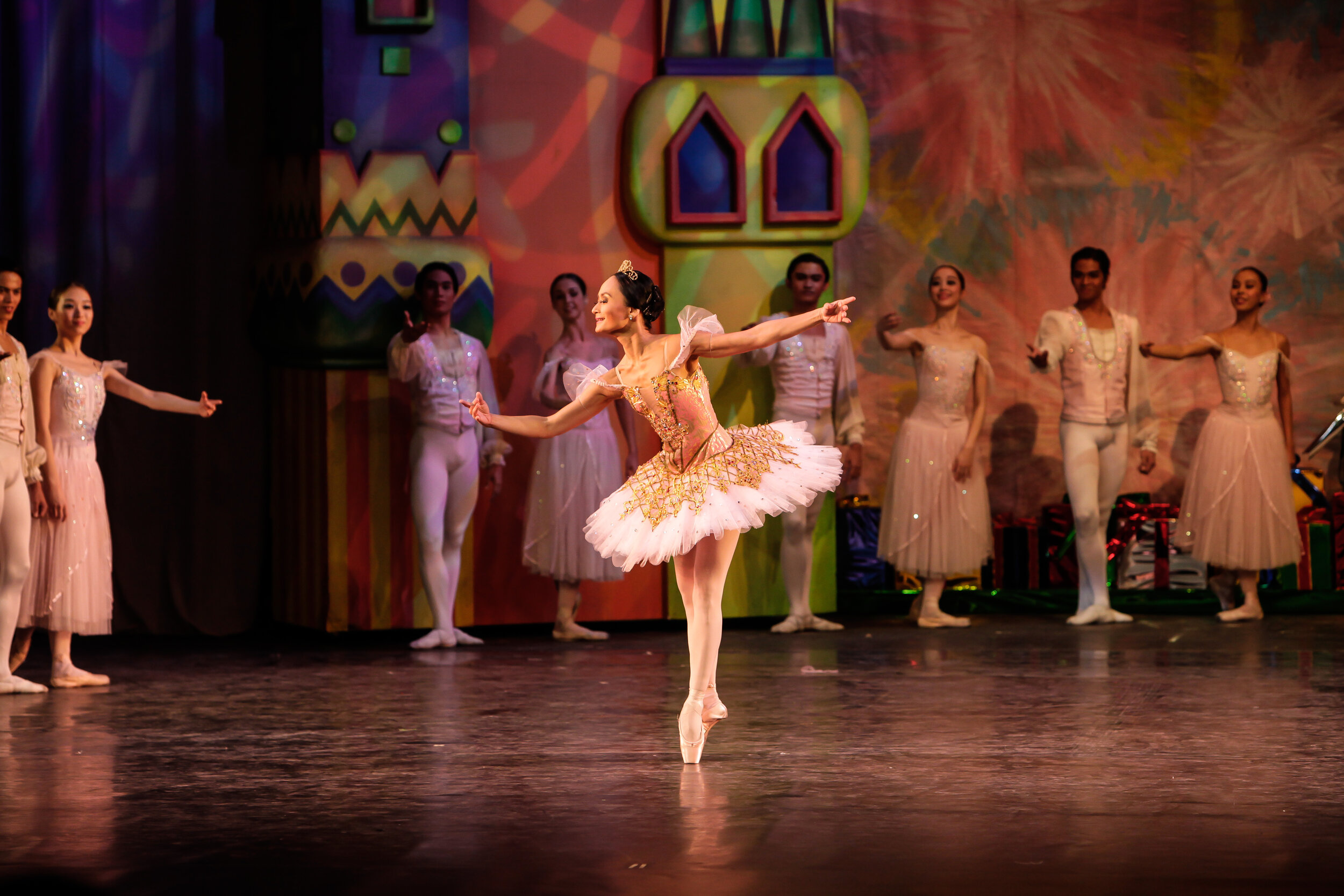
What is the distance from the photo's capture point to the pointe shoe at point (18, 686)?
5805 millimetres

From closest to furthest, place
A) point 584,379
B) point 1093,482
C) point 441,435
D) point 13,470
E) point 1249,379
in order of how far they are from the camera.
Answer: point 584,379 < point 13,470 < point 441,435 < point 1093,482 < point 1249,379

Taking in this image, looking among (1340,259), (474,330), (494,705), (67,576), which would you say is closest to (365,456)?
(474,330)

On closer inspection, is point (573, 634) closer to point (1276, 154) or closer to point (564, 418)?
point (564, 418)

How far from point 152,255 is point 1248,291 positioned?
4.97 meters

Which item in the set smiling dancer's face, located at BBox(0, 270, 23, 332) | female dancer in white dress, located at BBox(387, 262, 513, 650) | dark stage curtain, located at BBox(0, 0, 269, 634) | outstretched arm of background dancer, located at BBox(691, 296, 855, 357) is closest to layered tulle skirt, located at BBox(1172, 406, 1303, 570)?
female dancer in white dress, located at BBox(387, 262, 513, 650)

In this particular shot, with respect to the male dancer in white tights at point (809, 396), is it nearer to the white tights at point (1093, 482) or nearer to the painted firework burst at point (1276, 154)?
the white tights at point (1093, 482)

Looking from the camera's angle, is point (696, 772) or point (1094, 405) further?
point (1094, 405)

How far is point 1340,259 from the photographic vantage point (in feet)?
27.3

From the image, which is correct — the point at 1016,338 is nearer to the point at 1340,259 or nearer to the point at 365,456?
the point at 1340,259

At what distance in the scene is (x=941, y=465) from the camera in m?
7.43

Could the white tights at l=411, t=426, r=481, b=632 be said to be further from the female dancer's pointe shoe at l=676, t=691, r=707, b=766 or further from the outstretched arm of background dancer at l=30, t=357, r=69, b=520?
the female dancer's pointe shoe at l=676, t=691, r=707, b=766

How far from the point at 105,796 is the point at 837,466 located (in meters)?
Answer: 2.13

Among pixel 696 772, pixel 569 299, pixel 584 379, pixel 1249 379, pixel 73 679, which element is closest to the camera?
pixel 696 772

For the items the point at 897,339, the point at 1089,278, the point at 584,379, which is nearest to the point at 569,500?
the point at 897,339
